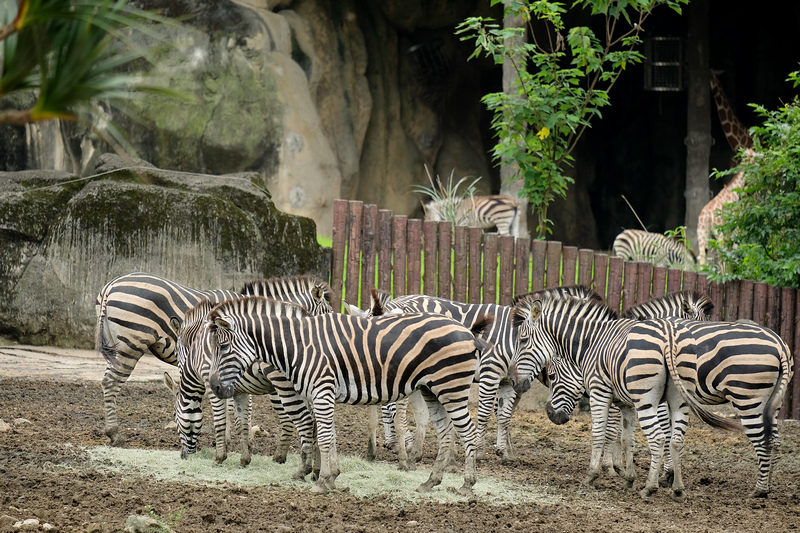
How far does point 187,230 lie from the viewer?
1041 cm

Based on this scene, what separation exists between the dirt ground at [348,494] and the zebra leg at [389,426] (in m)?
0.24

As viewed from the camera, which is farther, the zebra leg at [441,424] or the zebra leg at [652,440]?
the zebra leg at [652,440]

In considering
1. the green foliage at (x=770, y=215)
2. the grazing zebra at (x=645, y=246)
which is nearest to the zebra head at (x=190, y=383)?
the green foliage at (x=770, y=215)

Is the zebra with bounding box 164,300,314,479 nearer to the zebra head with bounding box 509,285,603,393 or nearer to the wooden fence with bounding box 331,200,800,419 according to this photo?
the zebra head with bounding box 509,285,603,393

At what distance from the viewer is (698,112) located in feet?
52.9

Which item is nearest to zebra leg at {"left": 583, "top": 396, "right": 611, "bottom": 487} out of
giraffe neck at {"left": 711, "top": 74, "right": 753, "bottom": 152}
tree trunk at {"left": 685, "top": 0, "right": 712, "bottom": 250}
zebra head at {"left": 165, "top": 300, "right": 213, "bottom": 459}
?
zebra head at {"left": 165, "top": 300, "right": 213, "bottom": 459}

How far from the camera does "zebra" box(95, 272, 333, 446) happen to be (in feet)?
25.0

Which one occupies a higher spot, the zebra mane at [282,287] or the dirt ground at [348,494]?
the zebra mane at [282,287]

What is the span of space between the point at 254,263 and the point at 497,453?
398 cm

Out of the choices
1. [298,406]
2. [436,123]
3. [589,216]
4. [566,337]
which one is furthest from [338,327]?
[589,216]

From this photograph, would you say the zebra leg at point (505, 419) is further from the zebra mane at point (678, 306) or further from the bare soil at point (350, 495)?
the zebra mane at point (678, 306)

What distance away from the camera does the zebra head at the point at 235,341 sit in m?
6.30

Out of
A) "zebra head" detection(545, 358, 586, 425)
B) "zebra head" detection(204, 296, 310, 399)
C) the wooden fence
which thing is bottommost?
"zebra head" detection(545, 358, 586, 425)

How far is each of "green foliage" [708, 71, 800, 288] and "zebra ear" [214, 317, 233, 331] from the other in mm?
5523
